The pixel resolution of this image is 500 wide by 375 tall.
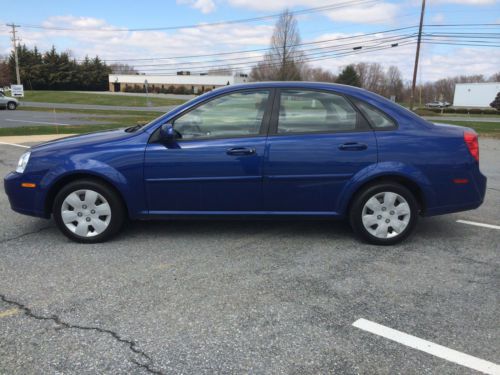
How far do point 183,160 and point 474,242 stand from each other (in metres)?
3.13

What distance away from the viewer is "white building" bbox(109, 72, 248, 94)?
84.9 m

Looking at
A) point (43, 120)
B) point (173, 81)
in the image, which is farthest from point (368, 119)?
point (173, 81)

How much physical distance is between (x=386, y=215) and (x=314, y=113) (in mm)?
1242

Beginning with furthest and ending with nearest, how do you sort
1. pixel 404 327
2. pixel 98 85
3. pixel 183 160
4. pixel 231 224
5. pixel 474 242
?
1. pixel 98 85
2. pixel 231 224
3. pixel 474 242
4. pixel 183 160
5. pixel 404 327

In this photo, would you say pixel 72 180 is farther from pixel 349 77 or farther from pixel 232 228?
pixel 349 77

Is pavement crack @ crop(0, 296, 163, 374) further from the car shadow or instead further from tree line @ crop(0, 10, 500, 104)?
tree line @ crop(0, 10, 500, 104)

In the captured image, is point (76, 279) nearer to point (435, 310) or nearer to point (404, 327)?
point (404, 327)

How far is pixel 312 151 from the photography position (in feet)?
14.2

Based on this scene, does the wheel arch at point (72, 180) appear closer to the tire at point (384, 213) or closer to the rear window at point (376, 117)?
the tire at point (384, 213)

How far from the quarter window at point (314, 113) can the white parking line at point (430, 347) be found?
2.02 m

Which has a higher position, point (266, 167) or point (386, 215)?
point (266, 167)

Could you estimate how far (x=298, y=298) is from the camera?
11.1 ft

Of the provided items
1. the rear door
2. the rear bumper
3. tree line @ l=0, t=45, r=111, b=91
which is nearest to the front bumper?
the rear door

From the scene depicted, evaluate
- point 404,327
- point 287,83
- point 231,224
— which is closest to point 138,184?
point 231,224
